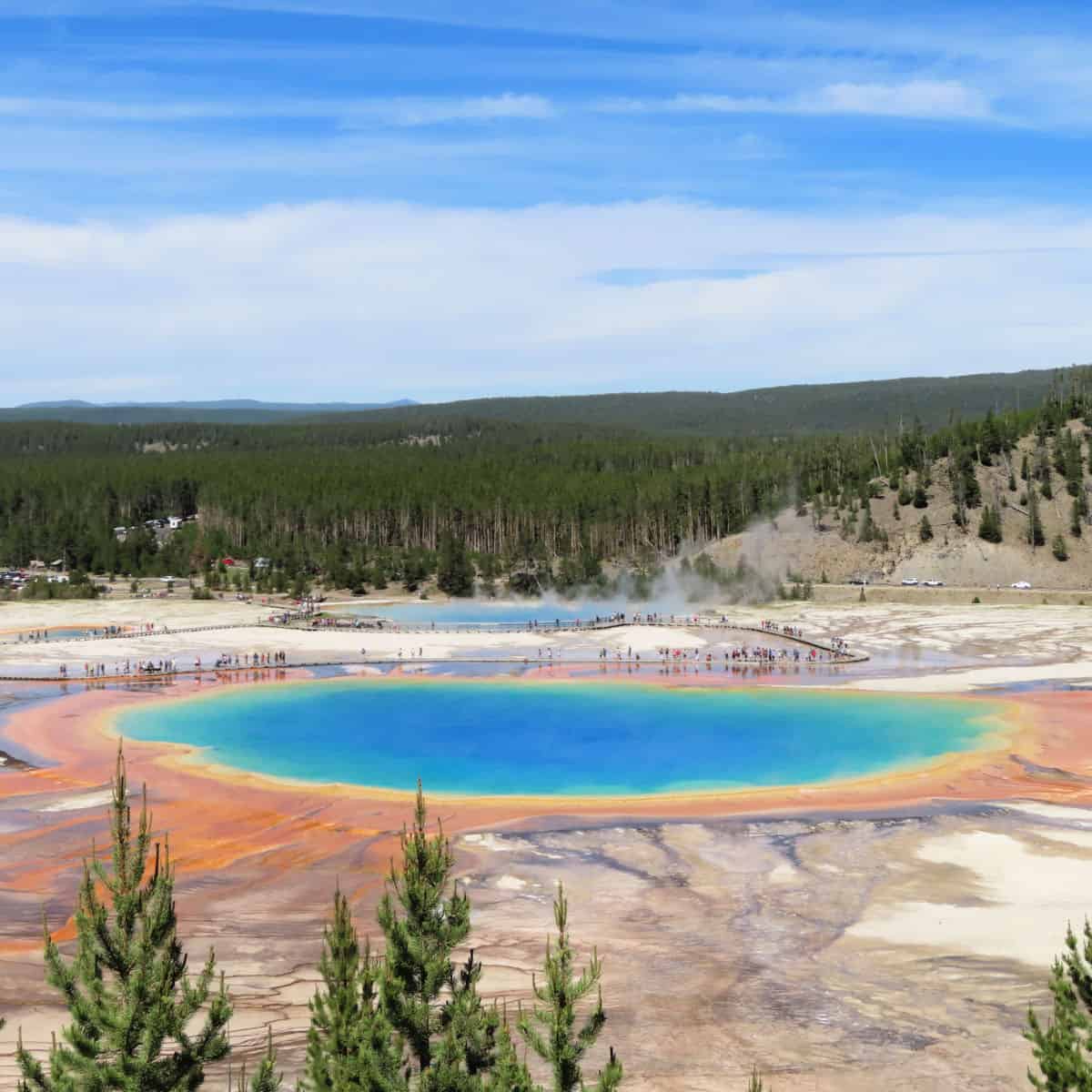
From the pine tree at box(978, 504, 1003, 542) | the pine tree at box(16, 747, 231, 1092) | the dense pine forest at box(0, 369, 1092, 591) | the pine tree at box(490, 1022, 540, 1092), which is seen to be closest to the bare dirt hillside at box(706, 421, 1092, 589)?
the pine tree at box(978, 504, 1003, 542)

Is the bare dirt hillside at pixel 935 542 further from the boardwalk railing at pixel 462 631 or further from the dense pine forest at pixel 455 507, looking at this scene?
the boardwalk railing at pixel 462 631

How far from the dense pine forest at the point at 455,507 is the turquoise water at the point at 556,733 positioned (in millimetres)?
37524

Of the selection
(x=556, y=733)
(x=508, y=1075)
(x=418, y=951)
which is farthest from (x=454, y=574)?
(x=508, y=1075)

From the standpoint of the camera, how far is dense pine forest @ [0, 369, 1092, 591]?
91.4 meters

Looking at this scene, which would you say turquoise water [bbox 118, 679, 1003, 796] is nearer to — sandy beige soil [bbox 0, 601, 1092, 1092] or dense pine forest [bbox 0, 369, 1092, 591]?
sandy beige soil [bbox 0, 601, 1092, 1092]

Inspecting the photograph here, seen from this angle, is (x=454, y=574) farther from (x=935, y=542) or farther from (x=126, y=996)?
(x=126, y=996)

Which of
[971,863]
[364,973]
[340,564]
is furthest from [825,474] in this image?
[364,973]

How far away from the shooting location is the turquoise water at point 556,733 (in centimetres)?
3438

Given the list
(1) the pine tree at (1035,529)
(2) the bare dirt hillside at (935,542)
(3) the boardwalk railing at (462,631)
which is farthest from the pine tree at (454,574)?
(1) the pine tree at (1035,529)

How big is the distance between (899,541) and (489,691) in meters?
43.9

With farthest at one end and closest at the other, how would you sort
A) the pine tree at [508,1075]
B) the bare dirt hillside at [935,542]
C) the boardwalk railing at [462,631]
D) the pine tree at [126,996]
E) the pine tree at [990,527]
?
the pine tree at [990,527] < the bare dirt hillside at [935,542] < the boardwalk railing at [462,631] < the pine tree at [508,1075] < the pine tree at [126,996]

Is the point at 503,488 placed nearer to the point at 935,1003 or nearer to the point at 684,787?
the point at 684,787

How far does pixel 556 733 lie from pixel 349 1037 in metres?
29.4

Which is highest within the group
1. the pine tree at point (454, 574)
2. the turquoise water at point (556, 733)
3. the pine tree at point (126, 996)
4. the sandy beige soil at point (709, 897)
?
the pine tree at point (126, 996)
